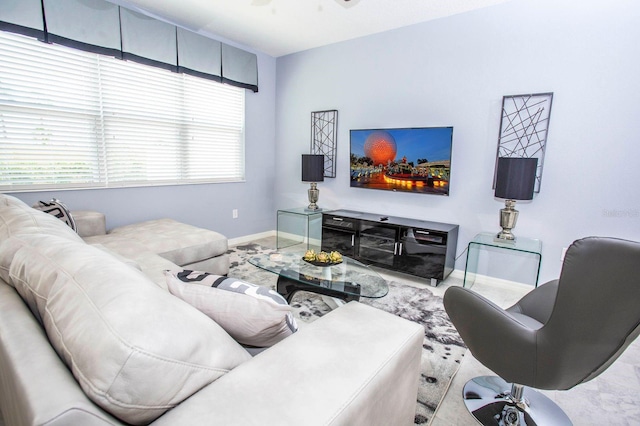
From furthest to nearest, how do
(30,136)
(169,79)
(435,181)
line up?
(169,79) → (435,181) → (30,136)

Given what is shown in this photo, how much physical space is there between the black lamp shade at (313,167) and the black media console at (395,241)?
476 millimetres

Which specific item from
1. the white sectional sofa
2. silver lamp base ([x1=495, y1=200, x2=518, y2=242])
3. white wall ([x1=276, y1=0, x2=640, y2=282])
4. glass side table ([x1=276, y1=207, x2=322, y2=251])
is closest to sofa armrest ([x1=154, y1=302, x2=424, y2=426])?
the white sectional sofa

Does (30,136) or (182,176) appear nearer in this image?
(30,136)

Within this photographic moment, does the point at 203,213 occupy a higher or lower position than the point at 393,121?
lower

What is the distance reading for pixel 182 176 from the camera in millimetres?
3803

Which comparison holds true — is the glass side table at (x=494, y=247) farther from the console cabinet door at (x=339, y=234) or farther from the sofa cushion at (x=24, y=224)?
the sofa cushion at (x=24, y=224)

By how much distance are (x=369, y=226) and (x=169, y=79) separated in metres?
2.67

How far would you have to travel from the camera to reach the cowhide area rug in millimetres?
1694

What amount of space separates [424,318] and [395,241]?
994mm

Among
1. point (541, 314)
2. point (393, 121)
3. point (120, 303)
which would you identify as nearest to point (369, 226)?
point (393, 121)

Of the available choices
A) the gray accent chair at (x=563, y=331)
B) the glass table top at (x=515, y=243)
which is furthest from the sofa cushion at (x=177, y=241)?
the glass table top at (x=515, y=243)

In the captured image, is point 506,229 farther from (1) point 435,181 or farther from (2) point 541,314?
(2) point 541,314

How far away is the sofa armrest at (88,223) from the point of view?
2.73m

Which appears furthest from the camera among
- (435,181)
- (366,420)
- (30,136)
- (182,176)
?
(182,176)
